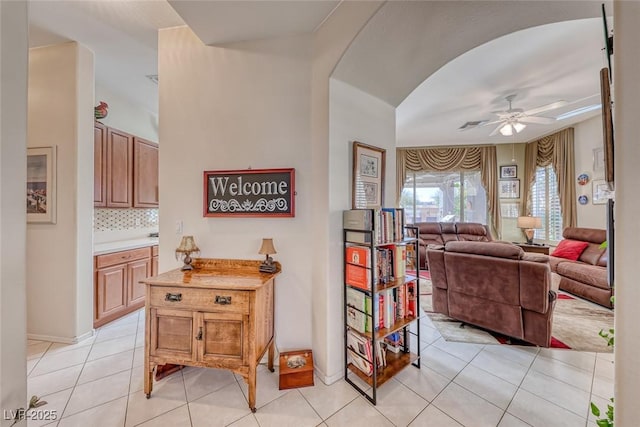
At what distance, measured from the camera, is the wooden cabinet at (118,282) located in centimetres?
262

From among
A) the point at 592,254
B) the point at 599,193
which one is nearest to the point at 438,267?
the point at 592,254

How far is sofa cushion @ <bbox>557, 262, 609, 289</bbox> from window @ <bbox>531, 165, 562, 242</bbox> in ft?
5.62

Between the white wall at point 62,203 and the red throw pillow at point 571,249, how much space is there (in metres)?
6.57

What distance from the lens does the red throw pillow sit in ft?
13.2

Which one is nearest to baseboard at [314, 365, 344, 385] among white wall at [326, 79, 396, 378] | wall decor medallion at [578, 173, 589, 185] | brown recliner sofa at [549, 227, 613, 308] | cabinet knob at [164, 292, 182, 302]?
white wall at [326, 79, 396, 378]

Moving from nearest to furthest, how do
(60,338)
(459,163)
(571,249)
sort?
(60,338) < (571,249) < (459,163)

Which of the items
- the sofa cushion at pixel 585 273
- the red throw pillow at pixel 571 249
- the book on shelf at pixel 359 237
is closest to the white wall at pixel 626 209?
the book on shelf at pixel 359 237

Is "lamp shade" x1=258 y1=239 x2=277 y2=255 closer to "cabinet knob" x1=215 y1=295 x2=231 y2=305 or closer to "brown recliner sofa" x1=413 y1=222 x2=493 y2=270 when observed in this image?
"cabinet knob" x1=215 y1=295 x2=231 y2=305

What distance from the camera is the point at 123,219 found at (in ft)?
11.6

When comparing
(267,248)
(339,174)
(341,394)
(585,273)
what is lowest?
(341,394)

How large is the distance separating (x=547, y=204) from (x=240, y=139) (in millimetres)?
6510

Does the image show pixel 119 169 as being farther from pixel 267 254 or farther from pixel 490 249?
pixel 490 249

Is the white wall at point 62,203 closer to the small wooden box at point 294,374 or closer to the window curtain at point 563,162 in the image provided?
the small wooden box at point 294,374

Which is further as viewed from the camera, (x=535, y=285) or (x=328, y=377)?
(x=535, y=285)
